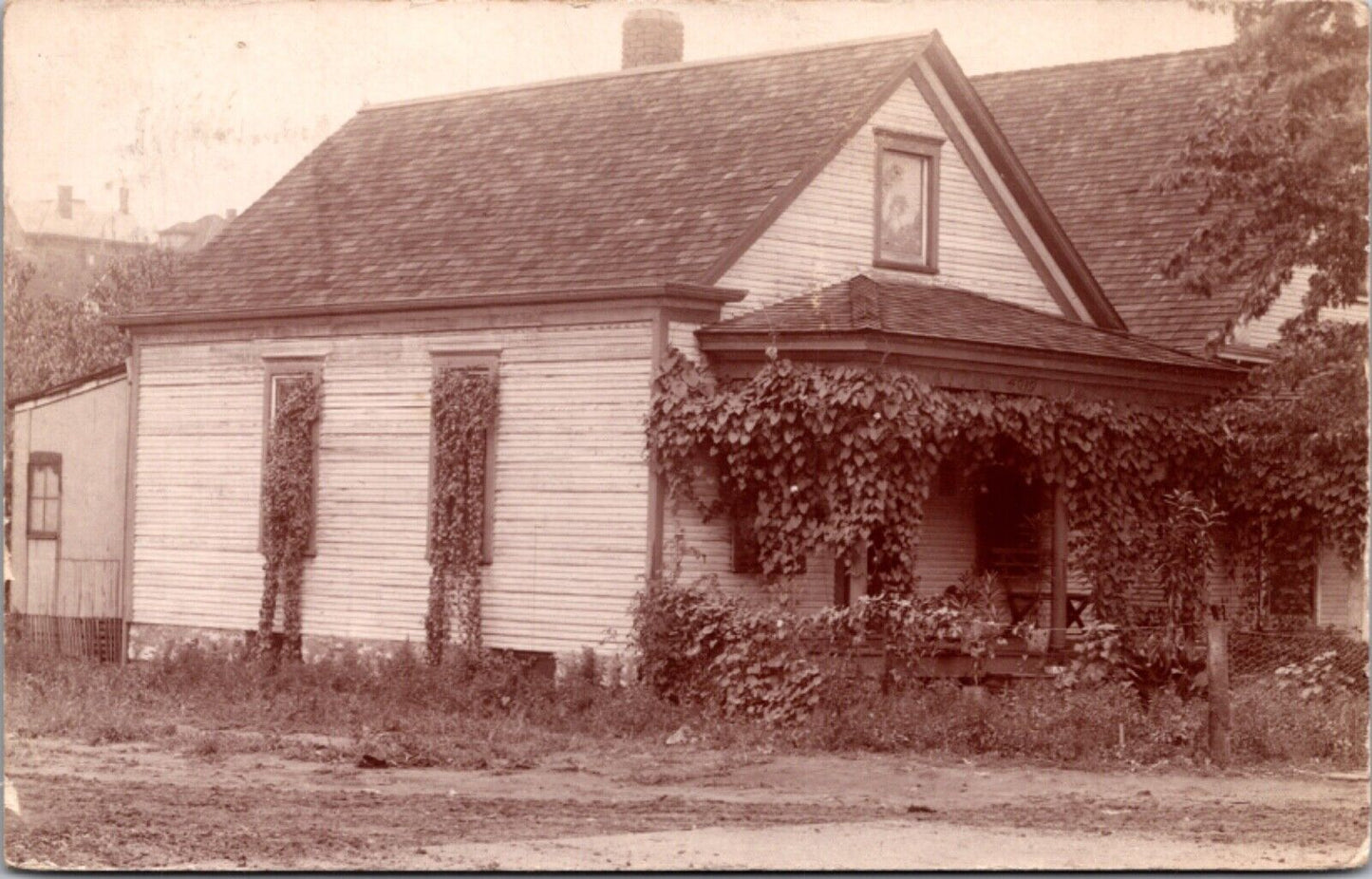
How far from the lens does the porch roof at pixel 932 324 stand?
2106 cm

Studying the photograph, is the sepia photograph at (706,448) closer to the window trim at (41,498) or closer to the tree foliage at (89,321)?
the window trim at (41,498)

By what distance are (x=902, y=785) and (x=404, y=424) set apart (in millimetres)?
9530

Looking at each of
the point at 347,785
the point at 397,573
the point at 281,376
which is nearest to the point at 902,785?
the point at 347,785

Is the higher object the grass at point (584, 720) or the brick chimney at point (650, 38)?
the brick chimney at point (650, 38)

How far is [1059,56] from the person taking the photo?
649 inches

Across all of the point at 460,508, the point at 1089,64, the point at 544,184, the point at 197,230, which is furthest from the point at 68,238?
the point at 1089,64

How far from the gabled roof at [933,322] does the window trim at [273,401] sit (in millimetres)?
5385

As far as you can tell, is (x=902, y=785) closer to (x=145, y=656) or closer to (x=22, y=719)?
(x=22, y=719)

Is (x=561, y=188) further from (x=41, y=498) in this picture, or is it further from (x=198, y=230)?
(x=41, y=498)

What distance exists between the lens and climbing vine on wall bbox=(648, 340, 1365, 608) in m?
20.5

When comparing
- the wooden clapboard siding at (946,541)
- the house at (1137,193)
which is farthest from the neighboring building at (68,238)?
the house at (1137,193)

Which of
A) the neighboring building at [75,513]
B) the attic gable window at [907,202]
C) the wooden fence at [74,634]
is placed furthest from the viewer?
the neighboring building at [75,513]

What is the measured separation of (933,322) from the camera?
854 inches

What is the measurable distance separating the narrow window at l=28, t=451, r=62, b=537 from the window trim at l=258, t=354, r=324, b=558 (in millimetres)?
3516
